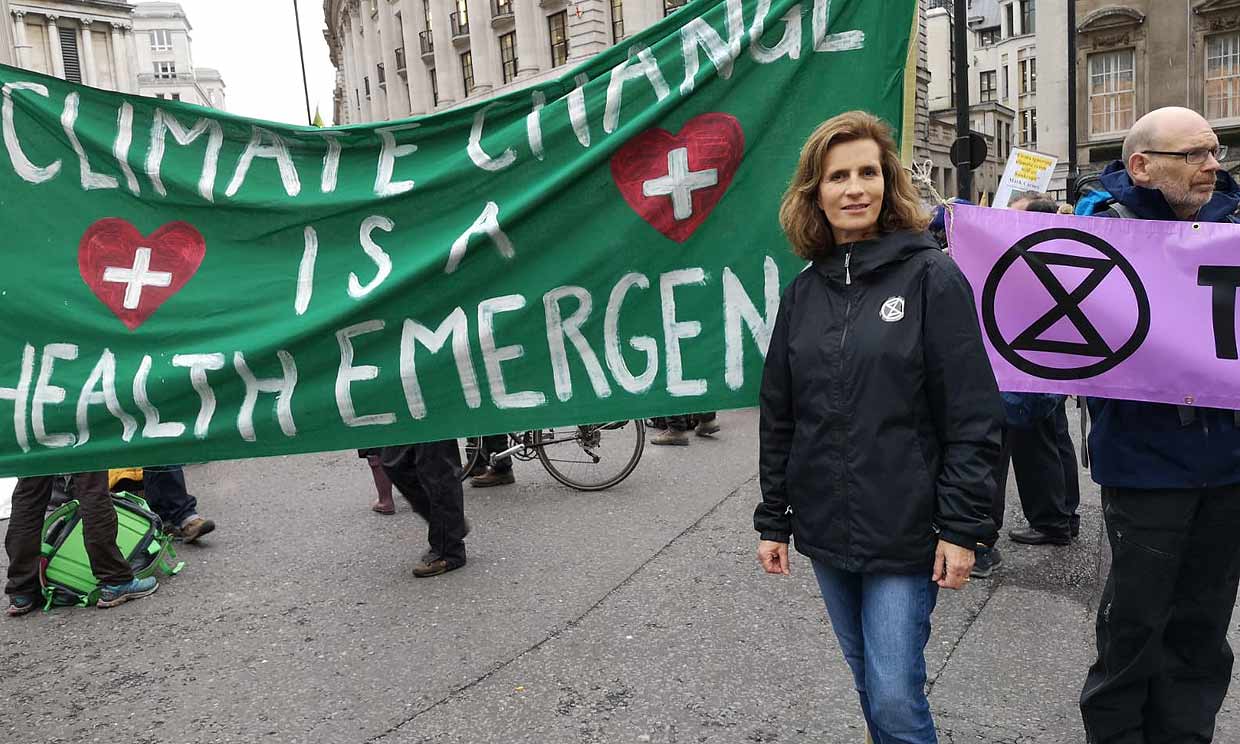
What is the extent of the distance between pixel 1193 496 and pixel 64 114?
3.60 m

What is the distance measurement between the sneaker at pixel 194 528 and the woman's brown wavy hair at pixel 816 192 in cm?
500

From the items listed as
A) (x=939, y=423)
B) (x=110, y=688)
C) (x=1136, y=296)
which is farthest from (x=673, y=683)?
(x=110, y=688)

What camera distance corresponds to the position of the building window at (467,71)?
41.8m

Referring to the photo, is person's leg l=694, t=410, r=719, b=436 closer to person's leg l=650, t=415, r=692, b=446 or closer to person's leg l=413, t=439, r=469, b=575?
person's leg l=650, t=415, r=692, b=446

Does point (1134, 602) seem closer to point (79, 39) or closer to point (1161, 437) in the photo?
point (1161, 437)

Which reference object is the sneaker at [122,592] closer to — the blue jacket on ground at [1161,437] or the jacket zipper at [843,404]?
the jacket zipper at [843,404]

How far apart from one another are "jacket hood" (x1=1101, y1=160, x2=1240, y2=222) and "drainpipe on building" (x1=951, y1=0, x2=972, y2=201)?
379 inches

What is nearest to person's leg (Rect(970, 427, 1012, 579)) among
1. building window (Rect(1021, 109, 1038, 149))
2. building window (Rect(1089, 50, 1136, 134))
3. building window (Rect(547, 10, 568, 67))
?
building window (Rect(1089, 50, 1136, 134))

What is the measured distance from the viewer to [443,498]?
5086mm

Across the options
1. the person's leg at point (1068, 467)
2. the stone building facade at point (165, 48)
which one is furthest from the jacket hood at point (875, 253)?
the stone building facade at point (165, 48)

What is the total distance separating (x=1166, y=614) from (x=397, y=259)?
2573mm

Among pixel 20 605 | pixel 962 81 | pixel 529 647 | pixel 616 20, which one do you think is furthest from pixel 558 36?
pixel 529 647

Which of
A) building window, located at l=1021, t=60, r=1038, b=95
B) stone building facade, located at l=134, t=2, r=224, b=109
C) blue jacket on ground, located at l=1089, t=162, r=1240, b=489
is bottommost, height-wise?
blue jacket on ground, located at l=1089, t=162, r=1240, b=489

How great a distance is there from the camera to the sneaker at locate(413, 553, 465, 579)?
16.6ft
